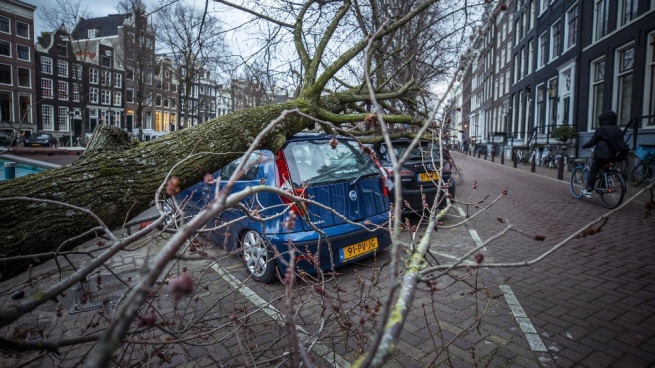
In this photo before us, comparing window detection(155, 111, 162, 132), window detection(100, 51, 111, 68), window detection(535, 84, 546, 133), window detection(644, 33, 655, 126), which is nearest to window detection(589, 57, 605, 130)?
window detection(644, 33, 655, 126)

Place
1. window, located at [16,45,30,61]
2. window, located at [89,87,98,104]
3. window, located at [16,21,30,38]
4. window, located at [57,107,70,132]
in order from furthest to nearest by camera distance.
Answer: window, located at [89,87,98,104] < window, located at [57,107,70,132] < window, located at [16,45,30,61] < window, located at [16,21,30,38]

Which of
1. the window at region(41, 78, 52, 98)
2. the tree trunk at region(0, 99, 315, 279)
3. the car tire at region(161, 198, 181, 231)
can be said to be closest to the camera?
the car tire at region(161, 198, 181, 231)

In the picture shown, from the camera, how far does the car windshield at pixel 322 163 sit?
4023 mm

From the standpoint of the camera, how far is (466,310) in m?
3.41

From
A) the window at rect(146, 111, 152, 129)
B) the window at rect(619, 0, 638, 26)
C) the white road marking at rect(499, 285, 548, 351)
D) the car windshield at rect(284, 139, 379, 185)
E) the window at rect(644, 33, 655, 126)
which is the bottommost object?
the white road marking at rect(499, 285, 548, 351)

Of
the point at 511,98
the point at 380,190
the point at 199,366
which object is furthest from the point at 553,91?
the point at 199,366

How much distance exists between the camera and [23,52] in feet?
136

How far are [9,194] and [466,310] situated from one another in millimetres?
3644

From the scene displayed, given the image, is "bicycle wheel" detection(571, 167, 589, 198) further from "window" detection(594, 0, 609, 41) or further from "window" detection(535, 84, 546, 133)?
"window" detection(535, 84, 546, 133)

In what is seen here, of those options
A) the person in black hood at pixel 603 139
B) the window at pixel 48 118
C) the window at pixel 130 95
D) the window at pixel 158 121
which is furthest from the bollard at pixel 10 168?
the window at pixel 158 121

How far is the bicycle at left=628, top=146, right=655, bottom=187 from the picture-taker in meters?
10.4

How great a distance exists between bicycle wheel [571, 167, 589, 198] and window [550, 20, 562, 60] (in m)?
14.7

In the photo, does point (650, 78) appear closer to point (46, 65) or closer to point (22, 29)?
point (22, 29)

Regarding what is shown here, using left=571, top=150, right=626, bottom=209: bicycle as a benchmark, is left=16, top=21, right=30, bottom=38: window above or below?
above
